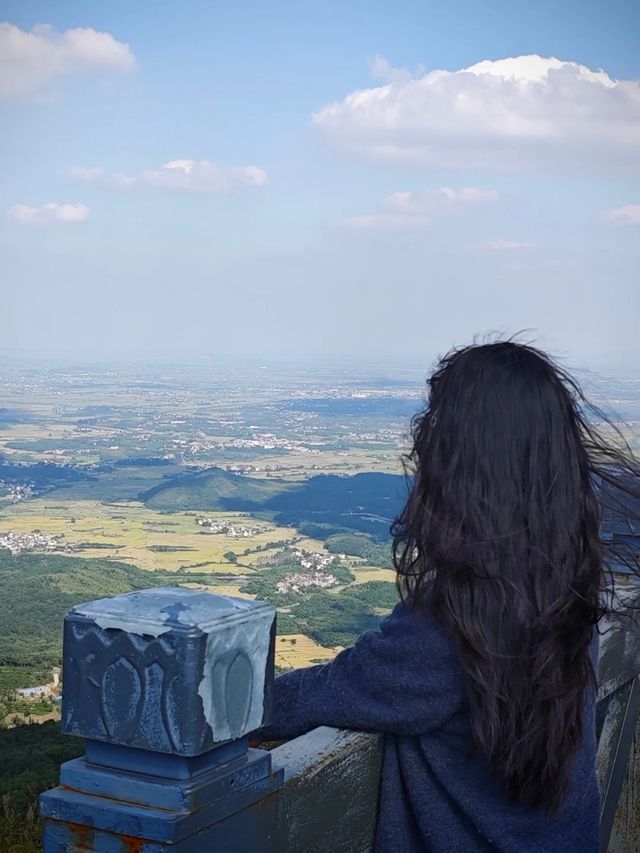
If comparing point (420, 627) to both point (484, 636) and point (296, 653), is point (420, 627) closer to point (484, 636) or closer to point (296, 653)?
point (484, 636)

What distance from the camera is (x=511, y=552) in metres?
1.63

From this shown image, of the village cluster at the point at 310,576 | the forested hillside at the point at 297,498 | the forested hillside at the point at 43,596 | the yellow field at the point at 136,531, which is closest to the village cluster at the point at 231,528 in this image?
the yellow field at the point at 136,531

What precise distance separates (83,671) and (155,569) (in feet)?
74.2

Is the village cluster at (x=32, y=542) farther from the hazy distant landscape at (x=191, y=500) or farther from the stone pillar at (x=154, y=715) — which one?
the stone pillar at (x=154, y=715)

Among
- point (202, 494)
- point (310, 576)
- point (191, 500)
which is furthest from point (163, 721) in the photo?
point (191, 500)

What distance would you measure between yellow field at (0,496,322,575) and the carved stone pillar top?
20990 millimetres

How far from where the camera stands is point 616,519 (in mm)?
1997

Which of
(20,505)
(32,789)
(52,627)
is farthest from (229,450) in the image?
(32,789)

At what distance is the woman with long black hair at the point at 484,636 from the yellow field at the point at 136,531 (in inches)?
807

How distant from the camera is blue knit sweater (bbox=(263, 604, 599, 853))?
63.4 inches

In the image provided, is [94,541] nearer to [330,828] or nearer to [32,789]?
[32,789]

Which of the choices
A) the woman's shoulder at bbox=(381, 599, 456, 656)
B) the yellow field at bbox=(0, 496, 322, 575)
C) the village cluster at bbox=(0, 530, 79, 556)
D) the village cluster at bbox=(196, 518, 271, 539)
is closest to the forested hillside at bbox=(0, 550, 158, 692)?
the yellow field at bbox=(0, 496, 322, 575)

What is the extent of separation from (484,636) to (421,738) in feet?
0.66

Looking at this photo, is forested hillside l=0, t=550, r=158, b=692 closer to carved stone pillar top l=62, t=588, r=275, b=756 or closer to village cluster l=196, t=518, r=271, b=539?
village cluster l=196, t=518, r=271, b=539
